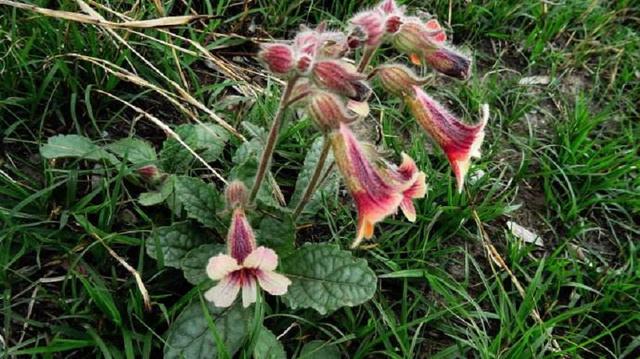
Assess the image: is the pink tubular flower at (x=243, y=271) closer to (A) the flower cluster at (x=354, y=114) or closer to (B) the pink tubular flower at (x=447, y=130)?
(A) the flower cluster at (x=354, y=114)

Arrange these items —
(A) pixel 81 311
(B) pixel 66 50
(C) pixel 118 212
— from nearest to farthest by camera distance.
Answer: (A) pixel 81 311, (C) pixel 118 212, (B) pixel 66 50

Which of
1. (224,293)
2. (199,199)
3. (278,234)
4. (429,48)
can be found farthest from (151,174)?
(429,48)

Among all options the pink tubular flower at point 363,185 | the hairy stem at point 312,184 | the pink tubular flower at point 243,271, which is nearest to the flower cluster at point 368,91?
the pink tubular flower at point 363,185

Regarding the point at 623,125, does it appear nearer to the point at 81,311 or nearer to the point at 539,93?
the point at 539,93

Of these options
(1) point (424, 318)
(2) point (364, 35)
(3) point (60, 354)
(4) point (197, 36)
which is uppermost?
(2) point (364, 35)

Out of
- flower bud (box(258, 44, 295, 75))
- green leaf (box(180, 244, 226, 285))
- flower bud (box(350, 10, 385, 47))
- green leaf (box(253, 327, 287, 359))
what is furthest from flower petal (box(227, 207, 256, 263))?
flower bud (box(350, 10, 385, 47))

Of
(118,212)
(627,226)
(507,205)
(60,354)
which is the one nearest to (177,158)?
(118,212)

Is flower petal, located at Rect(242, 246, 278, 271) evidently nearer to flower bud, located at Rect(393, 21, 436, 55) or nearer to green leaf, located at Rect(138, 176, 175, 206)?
→ green leaf, located at Rect(138, 176, 175, 206)
